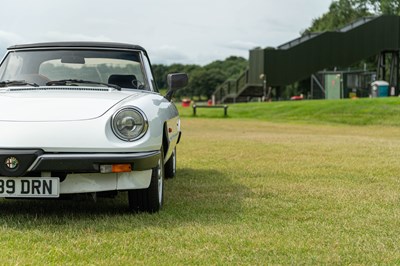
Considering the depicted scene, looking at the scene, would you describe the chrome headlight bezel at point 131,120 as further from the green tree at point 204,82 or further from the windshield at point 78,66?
the green tree at point 204,82

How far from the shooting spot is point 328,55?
145ft

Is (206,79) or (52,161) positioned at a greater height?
(206,79)

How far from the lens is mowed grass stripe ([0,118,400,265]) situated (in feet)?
12.7

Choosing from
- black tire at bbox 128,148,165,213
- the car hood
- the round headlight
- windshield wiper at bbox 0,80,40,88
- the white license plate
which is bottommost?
black tire at bbox 128,148,165,213

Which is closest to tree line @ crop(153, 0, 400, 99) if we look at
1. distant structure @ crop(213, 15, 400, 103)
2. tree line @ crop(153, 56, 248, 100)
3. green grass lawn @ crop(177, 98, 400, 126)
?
tree line @ crop(153, 56, 248, 100)

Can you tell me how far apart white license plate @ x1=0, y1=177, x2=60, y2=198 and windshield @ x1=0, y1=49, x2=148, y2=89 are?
172 centimetres

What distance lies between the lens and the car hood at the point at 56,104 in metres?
4.77

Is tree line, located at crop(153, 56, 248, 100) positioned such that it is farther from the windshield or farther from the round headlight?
the round headlight

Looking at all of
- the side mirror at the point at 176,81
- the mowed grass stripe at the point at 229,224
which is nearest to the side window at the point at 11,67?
the mowed grass stripe at the point at 229,224

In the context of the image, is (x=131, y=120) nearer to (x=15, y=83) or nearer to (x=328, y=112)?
(x=15, y=83)

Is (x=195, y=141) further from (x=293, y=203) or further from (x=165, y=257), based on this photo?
(x=165, y=257)

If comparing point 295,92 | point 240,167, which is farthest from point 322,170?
point 295,92

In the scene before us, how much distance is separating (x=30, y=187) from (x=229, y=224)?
153 cm

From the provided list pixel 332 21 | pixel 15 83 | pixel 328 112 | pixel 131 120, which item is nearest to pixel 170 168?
pixel 15 83
